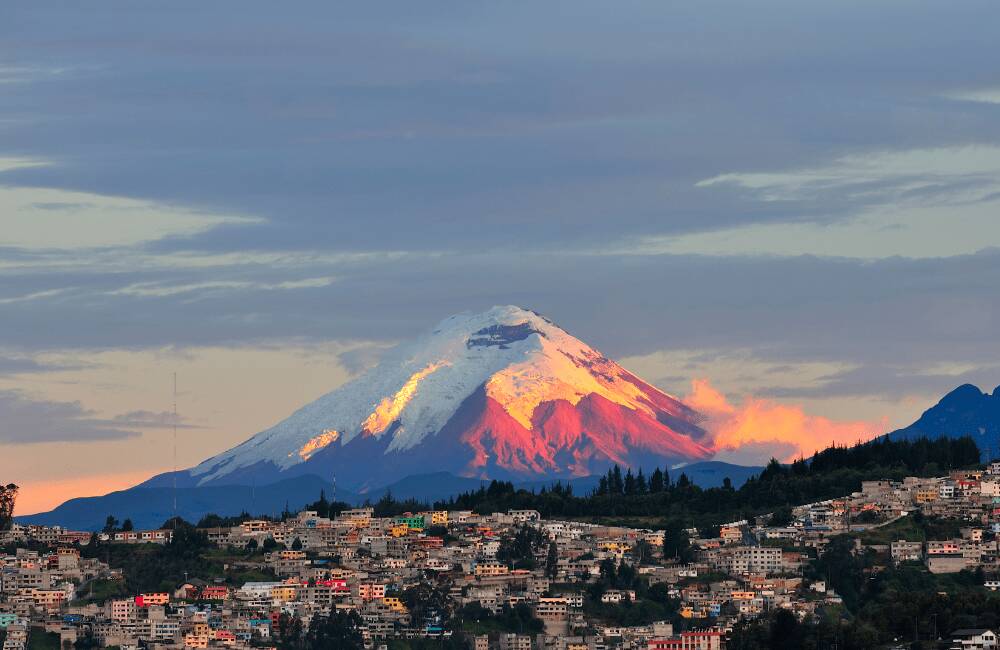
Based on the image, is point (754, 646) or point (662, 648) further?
point (662, 648)

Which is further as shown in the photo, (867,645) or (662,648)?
(662,648)

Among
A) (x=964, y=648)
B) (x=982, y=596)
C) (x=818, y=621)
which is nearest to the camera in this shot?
(x=964, y=648)

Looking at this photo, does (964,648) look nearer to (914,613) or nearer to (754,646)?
(914,613)

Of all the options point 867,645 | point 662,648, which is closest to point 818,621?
point 662,648

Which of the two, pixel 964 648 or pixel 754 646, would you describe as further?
pixel 754 646

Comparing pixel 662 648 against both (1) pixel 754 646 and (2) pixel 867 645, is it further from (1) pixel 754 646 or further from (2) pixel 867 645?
(2) pixel 867 645

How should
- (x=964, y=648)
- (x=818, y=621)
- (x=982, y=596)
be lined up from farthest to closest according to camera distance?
(x=818, y=621) < (x=982, y=596) < (x=964, y=648)

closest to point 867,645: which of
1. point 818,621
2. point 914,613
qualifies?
point 914,613

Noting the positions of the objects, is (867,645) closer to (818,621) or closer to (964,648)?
(964,648)

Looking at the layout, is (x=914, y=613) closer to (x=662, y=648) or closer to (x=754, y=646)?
(x=754, y=646)
